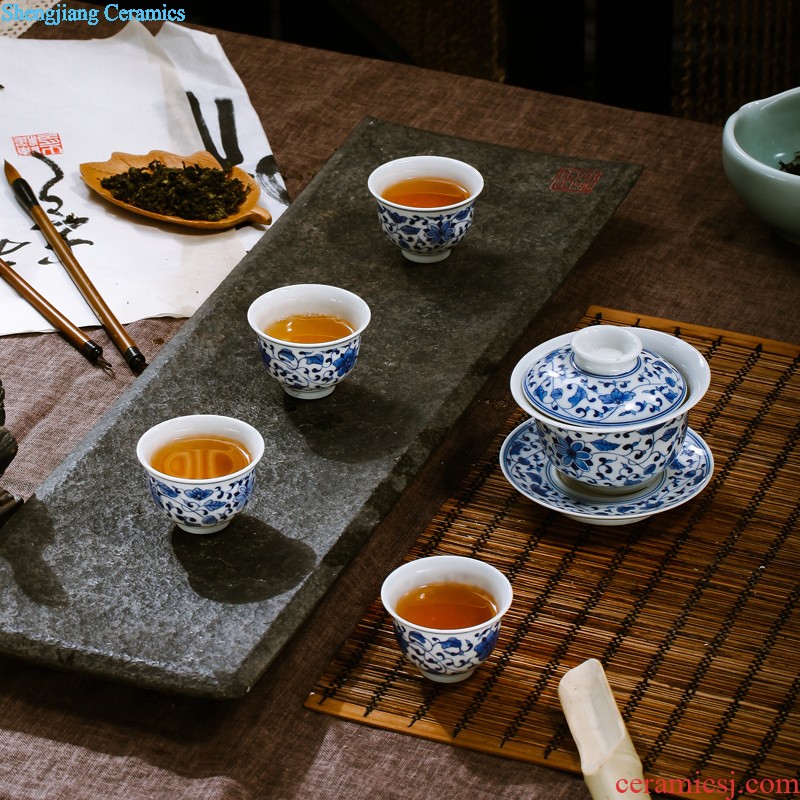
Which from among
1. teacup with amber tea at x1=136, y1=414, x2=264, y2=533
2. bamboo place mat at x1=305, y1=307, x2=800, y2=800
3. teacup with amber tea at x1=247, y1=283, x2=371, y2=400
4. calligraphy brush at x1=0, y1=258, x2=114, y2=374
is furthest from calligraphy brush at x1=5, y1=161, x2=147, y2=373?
bamboo place mat at x1=305, y1=307, x2=800, y2=800

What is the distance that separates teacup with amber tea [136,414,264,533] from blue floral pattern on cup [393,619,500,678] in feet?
0.72

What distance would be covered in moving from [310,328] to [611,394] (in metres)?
0.40

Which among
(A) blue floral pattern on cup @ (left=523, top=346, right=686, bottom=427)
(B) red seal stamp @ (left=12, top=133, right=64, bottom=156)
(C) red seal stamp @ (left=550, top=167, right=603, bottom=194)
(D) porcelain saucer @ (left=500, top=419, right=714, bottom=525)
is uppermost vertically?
(A) blue floral pattern on cup @ (left=523, top=346, right=686, bottom=427)

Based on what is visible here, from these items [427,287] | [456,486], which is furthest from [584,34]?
[456,486]

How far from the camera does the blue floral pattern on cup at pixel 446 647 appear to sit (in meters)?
1.08

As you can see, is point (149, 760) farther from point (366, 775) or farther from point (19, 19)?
point (19, 19)

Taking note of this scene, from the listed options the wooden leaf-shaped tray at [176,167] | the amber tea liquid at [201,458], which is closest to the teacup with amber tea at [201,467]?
the amber tea liquid at [201,458]

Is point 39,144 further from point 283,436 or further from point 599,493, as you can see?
point 599,493

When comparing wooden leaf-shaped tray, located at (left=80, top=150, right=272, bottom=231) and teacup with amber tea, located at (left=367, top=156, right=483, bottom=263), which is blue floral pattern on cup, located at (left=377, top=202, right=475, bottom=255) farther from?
wooden leaf-shaped tray, located at (left=80, top=150, right=272, bottom=231)

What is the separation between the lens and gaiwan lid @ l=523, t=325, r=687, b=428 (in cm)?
121

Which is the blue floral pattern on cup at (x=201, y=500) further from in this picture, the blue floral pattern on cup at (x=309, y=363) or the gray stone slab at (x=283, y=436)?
the blue floral pattern on cup at (x=309, y=363)

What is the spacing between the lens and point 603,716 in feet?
3.53

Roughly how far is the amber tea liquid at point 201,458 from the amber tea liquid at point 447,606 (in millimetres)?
229

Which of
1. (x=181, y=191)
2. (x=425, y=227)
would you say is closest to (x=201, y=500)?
(x=425, y=227)
